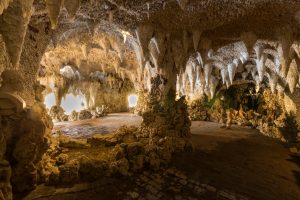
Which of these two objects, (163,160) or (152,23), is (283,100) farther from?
(163,160)

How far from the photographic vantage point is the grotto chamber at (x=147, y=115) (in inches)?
154

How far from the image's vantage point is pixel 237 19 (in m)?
7.18

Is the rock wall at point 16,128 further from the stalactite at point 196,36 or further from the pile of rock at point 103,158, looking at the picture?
the stalactite at point 196,36

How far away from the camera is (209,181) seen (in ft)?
17.4

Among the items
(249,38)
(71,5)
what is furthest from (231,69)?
(71,5)

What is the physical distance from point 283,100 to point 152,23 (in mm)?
10443

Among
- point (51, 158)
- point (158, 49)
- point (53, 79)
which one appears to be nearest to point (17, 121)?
point (51, 158)

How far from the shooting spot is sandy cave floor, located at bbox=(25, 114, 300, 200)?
14.8 ft

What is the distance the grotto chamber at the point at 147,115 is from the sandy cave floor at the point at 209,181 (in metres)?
0.02

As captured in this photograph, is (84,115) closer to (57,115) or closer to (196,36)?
(57,115)

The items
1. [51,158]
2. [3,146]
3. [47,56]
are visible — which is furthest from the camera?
[47,56]

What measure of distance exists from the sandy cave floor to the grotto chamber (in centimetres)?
2

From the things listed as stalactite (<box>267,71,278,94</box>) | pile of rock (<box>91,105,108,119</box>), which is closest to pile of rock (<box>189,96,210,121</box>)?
stalactite (<box>267,71,278,94</box>)

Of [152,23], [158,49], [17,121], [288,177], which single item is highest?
[152,23]
